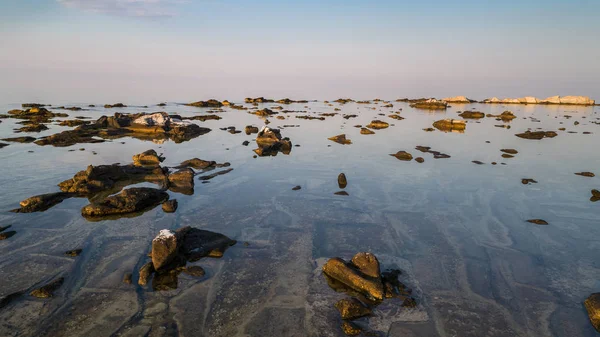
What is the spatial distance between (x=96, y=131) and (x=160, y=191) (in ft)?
86.9

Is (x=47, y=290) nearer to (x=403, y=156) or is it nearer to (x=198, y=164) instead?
(x=198, y=164)

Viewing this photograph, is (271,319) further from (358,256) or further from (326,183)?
(326,183)

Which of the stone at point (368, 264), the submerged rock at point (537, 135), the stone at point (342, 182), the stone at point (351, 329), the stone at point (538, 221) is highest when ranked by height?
the submerged rock at point (537, 135)

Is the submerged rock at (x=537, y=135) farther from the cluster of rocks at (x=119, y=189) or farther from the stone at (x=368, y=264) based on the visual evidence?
the stone at (x=368, y=264)

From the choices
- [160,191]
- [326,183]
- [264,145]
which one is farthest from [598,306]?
[264,145]

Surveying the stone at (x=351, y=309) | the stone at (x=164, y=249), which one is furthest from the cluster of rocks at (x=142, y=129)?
the stone at (x=351, y=309)

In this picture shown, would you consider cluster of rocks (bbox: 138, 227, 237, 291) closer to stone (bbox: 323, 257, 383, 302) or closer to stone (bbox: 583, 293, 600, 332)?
stone (bbox: 323, 257, 383, 302)

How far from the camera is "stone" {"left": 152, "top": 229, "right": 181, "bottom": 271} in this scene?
394 inches

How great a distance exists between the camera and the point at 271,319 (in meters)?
8.22

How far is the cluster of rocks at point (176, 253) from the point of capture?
9703 mm

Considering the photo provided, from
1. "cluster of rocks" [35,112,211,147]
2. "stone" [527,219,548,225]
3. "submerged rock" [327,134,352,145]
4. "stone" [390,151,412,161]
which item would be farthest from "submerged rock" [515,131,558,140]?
"cluster of rocks" [35,112,211,147]

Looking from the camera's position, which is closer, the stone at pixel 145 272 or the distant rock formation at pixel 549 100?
the stone at pixel 145 272

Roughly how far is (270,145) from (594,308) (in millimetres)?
23564

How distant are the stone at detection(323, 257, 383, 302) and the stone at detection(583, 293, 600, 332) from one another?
5.54m
